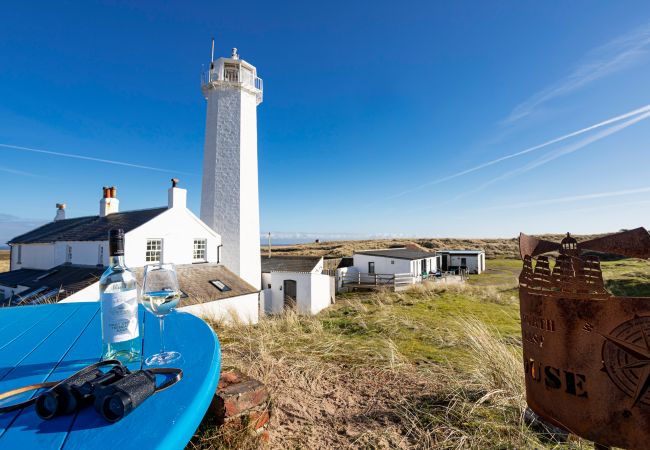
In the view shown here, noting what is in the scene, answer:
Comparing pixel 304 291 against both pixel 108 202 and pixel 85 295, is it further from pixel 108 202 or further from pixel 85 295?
pixel 108 202

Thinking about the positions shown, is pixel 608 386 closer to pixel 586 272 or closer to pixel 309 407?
pixel 586 272

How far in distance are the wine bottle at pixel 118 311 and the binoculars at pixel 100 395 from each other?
0.32 metres

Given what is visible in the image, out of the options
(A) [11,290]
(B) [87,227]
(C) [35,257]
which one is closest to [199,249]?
(B) [87,227]

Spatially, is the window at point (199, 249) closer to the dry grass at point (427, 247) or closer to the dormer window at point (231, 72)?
the dormer window at point (231, 72)

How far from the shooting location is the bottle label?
1329mm

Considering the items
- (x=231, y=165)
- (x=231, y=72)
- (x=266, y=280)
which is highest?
(x=231, y=72)

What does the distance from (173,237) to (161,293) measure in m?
14.8

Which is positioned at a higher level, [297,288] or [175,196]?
[175,196]

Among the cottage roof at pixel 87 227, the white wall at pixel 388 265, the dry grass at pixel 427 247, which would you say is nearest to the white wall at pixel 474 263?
the white wall at pixel 388 265

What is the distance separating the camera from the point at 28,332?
1.78 m

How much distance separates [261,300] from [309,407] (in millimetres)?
16514

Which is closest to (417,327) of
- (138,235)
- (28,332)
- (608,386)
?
(608,386)

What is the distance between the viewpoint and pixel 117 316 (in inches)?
52.7

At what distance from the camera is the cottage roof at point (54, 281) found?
37.9ft
